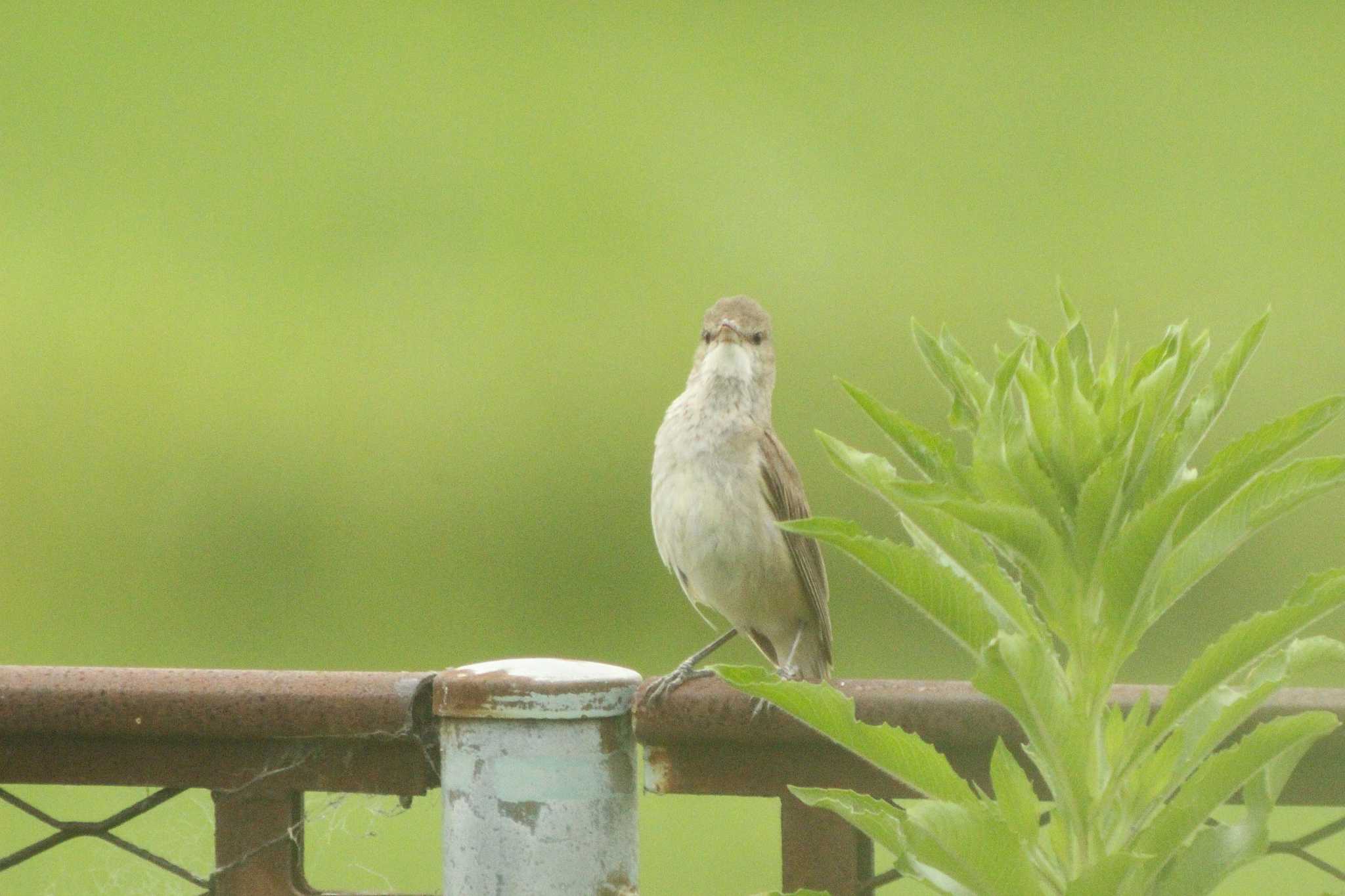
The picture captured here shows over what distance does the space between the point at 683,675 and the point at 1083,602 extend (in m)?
1.06

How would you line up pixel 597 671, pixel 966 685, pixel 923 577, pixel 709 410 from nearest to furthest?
pixel 923 577 < pixel 966 685 < pixel 597 671 < pixel 709 410

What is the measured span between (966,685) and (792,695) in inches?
10.7

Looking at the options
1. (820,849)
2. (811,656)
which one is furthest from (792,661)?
(820,849)

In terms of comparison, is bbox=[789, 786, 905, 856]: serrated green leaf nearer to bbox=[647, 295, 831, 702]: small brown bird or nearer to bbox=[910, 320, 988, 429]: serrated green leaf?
bbox=[910, 320, 988, 429]: serrated green leaf

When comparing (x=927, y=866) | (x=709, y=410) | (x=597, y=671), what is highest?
(x=709, y=410)

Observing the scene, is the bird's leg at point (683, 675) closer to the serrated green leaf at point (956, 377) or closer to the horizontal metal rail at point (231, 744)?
the horizontal metal rail at point (231, 744)

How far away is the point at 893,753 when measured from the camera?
66 centimetres

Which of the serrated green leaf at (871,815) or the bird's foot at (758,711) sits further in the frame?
the bird's foot at (758,711)

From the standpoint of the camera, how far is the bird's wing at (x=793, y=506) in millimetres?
1846

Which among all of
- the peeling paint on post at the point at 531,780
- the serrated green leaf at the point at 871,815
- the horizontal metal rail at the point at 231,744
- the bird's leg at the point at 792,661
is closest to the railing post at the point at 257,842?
the horizontal metal rail at the point at 231,744

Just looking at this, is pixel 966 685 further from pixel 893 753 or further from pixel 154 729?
pixel 154 729

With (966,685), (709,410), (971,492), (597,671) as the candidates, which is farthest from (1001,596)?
(709,410)

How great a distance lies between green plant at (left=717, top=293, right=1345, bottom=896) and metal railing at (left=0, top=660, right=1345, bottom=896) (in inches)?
7.3

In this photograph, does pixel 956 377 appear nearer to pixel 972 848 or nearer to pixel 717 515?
pixel 972 848
